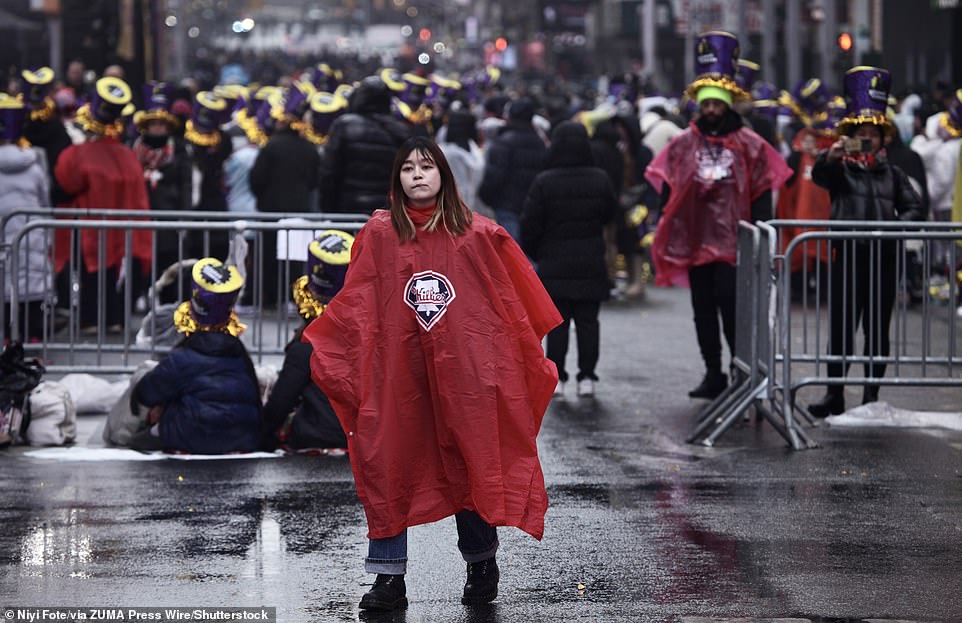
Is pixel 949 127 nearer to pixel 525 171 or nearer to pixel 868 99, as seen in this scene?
pixel 525 171

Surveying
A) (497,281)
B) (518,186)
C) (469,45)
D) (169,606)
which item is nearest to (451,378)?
(497,281)

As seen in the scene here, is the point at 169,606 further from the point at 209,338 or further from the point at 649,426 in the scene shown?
the point at 649,426

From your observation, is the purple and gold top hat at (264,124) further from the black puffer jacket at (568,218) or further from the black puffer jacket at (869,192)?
the black puffer jacket at (869,192)

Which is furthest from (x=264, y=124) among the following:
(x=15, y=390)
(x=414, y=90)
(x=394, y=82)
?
(x=15, y=390)

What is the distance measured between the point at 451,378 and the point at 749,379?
4306 mm

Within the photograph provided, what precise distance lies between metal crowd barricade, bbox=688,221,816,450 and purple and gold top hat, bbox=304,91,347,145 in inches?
267

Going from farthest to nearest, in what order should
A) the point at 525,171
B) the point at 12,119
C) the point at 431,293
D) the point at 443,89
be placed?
1. the point at 443,89
2. the point at 525,171
3. the point at 12,119
4. the point at 431,293

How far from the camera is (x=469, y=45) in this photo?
140m

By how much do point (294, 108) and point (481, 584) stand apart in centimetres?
1081

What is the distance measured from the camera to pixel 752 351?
10430 mm

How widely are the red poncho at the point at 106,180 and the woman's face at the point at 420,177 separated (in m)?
7.38

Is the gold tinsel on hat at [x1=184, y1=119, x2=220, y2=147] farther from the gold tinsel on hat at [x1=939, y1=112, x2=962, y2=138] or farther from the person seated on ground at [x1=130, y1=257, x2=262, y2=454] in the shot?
the person seated on ground at [x1=130, y1=257, x2=262, y2=454]

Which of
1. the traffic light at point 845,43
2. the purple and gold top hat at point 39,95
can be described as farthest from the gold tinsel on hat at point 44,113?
the traffic light at point 845,43

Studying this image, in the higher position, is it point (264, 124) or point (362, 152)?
point (264, 124)
